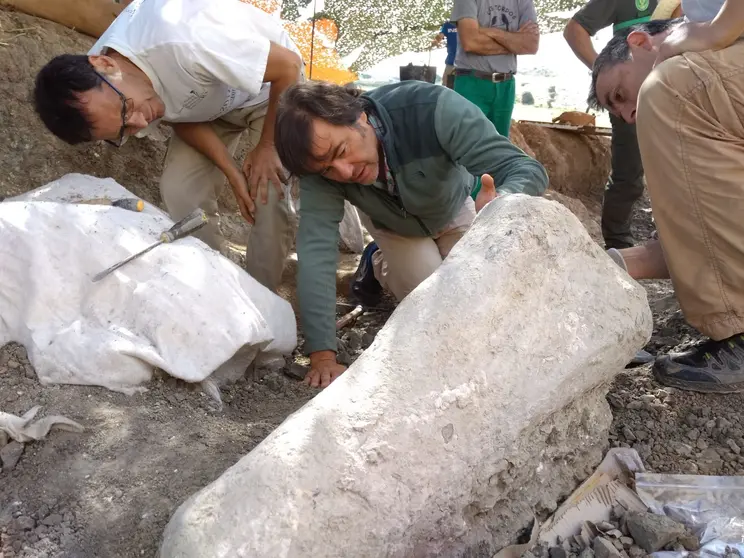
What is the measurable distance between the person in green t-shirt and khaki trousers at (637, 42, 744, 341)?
5.29ft

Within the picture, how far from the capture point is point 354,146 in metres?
1.81

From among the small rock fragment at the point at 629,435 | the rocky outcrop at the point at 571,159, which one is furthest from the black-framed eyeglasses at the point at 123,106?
the rocky outcrop at the point at 571,159

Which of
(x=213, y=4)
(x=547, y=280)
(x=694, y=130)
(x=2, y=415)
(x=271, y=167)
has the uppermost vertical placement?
(x=213, y=4)

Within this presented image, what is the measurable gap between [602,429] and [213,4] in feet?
5.86

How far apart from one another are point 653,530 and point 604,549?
0.11 metres

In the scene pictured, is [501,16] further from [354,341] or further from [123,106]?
[123,106]

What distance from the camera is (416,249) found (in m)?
2.51

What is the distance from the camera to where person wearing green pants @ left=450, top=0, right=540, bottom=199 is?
3.67 meters

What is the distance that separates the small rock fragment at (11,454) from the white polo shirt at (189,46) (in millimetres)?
1231

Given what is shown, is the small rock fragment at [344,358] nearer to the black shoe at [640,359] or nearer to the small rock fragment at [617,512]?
the black shoe at [640,359]

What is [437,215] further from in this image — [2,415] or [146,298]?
[2,415]

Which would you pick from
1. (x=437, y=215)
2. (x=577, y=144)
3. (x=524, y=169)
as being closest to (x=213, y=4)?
(x=437, y=215)

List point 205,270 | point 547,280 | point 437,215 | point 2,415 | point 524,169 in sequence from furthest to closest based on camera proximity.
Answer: point 437,215, point 205,270, point 524,169, point 2,415, point 547,280

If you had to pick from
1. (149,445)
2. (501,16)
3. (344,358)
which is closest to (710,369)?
(344,358)
